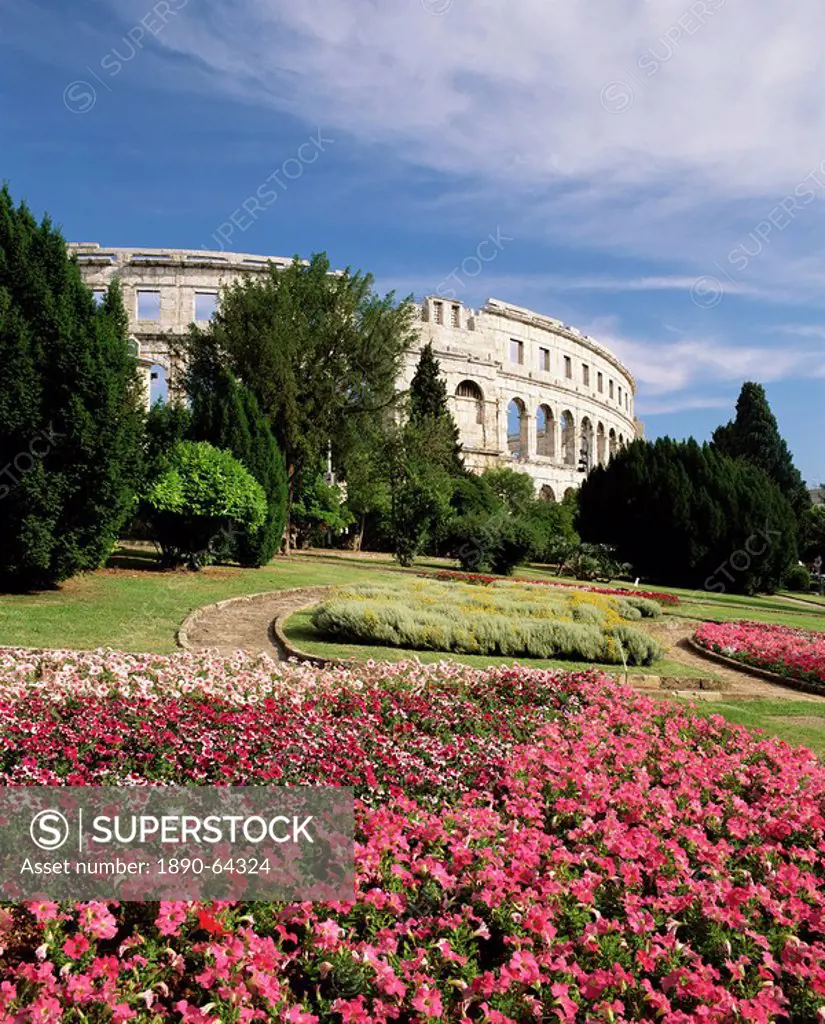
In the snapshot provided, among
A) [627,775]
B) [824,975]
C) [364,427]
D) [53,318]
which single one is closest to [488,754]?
[627,775]

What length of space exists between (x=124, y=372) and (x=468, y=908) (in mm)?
12635

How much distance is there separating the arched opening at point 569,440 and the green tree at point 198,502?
49.1 metres

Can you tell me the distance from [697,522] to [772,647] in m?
18.2

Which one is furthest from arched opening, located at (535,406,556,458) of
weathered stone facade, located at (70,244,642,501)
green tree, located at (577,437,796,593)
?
green tree, located at (577,437,796,593)

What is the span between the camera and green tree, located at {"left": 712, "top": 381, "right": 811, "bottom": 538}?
5409 centimetres

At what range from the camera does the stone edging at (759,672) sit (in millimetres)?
10398

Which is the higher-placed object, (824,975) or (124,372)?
(124,372)

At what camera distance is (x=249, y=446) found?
2120cm

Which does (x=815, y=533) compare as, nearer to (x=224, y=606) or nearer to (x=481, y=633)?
(x=481, y=633)

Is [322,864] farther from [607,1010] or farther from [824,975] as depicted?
[824,975]

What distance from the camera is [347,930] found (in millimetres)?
3230

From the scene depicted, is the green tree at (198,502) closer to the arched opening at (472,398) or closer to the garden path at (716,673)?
the garden path at (716,673)

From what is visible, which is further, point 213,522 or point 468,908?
point 213,522

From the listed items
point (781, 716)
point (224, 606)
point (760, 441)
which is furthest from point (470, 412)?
point (781, 716)
